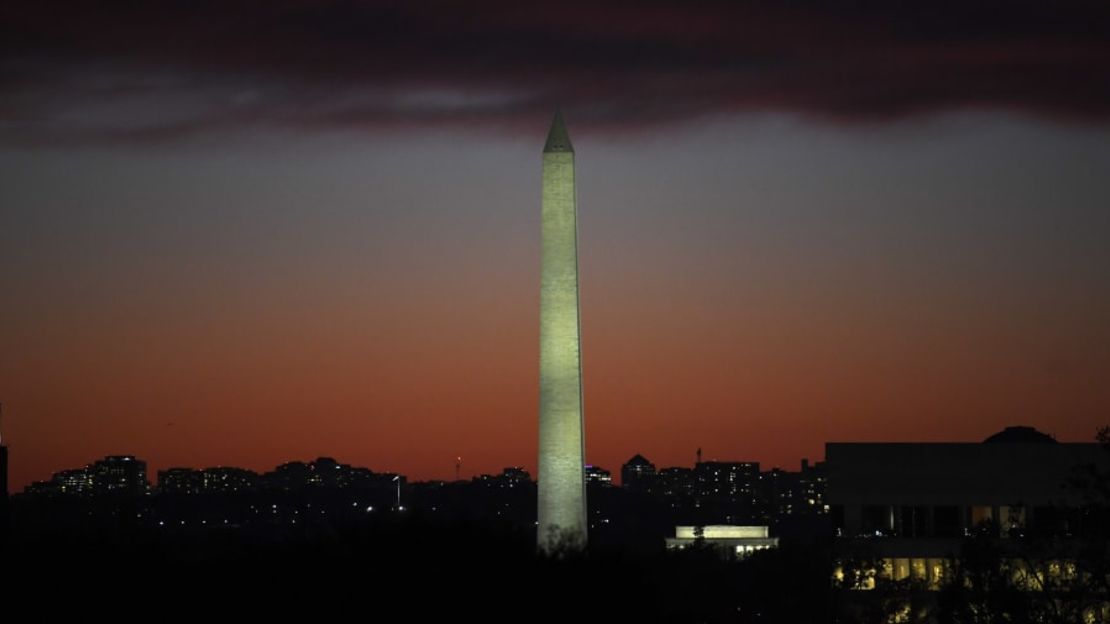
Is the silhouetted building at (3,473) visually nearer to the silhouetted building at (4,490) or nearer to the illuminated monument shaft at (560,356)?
the silhouetted building at (4,490)

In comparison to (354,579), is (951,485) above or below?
above

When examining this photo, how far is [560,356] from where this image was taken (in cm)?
9044

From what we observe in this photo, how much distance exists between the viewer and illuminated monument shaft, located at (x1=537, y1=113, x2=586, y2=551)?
89.6 m

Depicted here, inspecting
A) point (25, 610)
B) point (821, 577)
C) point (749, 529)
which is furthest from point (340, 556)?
point (749, 529)

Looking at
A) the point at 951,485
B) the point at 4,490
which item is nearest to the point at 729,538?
the point at 951,485

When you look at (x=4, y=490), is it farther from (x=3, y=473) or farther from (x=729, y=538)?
(x=729, y=538)

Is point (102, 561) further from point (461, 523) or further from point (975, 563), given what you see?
point (975, 563)

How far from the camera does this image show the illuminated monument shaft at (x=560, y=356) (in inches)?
3529

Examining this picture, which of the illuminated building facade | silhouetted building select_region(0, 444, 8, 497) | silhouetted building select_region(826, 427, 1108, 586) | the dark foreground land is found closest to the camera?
the dark foreground land

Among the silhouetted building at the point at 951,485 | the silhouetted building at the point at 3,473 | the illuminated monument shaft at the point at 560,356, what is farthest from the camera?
the silhouetted building at the point at 951,485

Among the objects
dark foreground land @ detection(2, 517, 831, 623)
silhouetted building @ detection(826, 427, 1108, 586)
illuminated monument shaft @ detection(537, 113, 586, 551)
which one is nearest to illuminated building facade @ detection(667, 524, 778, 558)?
silhouetted building @ detection(826, 427, 1108, 586)

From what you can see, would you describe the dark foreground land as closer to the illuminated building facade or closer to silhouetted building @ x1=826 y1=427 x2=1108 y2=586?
silhouetted building @ x1=826 y1=427 x2=1108 y2=586

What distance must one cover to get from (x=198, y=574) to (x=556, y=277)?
A: 38833 millimetres

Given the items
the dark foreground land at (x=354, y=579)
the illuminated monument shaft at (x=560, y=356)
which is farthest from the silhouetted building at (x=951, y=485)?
the dark foreground land at (x=354, y=579)
